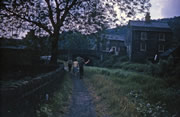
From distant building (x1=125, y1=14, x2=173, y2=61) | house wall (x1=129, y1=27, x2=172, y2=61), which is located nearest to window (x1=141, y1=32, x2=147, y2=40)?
distant building (x1=125, y1=14, x2=173, y2=61)

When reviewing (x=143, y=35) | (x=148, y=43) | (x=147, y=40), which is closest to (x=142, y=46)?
(x=148, y=43)

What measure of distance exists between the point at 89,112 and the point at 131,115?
1800mm

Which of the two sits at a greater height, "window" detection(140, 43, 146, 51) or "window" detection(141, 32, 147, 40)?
"window" detection(141, 32, 147, 40)

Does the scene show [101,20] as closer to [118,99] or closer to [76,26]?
[76,26]

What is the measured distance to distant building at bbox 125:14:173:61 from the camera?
39.2m

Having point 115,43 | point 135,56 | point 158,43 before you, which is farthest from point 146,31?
point 115,43

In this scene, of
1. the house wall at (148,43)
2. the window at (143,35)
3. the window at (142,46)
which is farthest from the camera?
the window at (143,35)

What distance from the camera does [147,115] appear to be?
569cm

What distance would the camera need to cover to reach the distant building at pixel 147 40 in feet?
128

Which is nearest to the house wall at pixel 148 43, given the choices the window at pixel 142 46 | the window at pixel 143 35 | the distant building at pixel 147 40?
the distant building at pixel 147 40

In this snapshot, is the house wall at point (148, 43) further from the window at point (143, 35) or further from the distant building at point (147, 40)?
the window at point (143, 35)

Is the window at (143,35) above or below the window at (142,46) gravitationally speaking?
above

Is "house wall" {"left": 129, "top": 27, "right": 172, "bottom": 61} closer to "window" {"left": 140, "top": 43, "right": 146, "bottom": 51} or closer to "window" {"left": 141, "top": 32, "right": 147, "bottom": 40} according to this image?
"window" {"left": 140, "top": 43, "right": 146, "bottom": 51}

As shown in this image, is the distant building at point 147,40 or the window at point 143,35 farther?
the window at point 143,35
